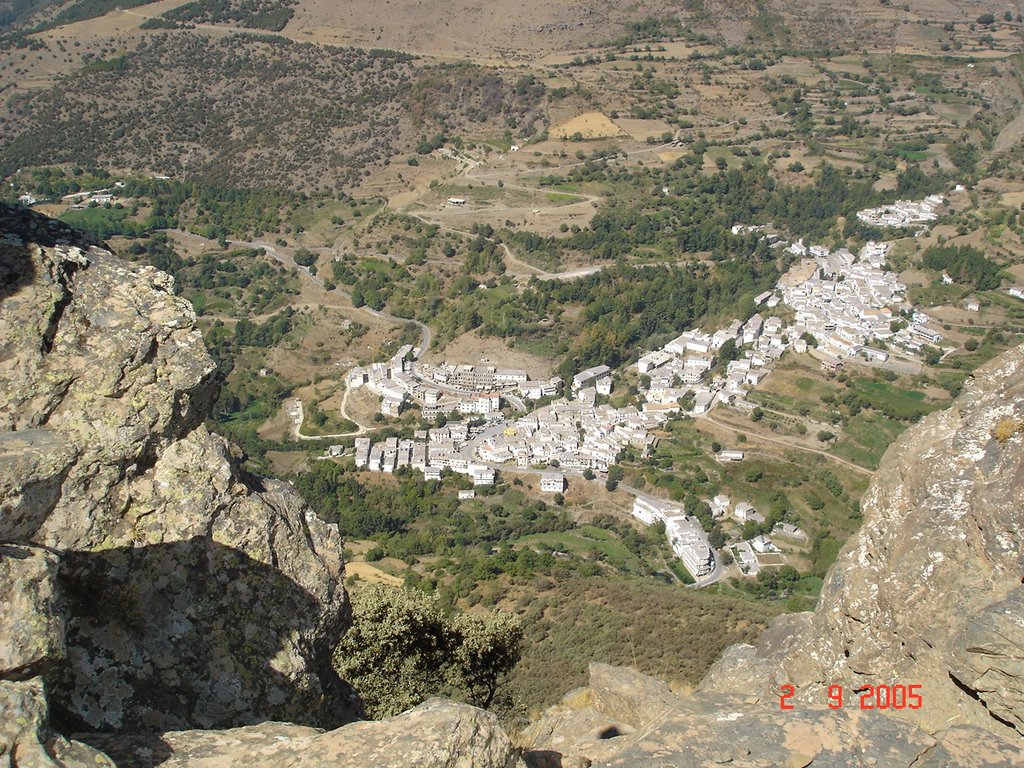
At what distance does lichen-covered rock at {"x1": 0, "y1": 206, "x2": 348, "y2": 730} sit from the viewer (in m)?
5.51

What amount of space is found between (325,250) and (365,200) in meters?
9.11

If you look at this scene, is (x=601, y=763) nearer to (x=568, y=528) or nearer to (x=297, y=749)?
(x=297, y=749)

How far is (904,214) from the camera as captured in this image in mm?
65750

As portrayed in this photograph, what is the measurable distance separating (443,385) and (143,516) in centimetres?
4358

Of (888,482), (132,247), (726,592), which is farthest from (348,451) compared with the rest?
(888,482)

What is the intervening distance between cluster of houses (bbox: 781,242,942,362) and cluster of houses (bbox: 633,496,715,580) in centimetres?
1607

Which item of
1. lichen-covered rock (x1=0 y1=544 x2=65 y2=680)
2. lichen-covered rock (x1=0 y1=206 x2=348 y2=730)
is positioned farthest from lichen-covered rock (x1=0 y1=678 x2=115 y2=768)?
lichen-covered rock (x1=0 y1=206 x2=348 y2=730)

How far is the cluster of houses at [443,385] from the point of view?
47.2 meters

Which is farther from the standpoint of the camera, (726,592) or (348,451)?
(348,451)

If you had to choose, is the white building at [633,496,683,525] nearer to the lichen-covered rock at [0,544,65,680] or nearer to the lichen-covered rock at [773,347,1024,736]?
the lichen-covered rock at [773,347,1024,736]

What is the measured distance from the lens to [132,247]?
208 feet

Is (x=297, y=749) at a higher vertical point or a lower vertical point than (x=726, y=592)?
higher

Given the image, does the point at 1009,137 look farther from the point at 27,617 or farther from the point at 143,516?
the point at 27,617
